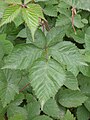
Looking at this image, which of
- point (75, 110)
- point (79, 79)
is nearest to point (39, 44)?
point (79, 79)

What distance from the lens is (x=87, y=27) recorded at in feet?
6.43

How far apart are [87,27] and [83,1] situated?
92 centimetres

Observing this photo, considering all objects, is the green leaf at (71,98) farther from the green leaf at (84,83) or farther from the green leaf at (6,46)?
the green leaf at (6,46)

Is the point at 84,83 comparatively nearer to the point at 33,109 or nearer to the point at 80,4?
the point at 33,109

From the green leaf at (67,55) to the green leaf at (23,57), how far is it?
0.22ft

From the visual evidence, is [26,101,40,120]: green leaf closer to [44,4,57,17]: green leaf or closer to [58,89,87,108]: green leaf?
[58,89,87,108]: green leaf

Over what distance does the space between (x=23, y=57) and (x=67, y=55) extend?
0.18m

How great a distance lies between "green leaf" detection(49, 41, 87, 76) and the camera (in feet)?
3.53

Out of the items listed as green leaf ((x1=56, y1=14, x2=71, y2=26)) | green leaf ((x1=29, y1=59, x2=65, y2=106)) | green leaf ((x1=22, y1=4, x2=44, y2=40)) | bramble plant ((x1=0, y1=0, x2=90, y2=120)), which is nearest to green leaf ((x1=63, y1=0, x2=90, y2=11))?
bramble plant ((x1=0, y1=0, x2=90, y2=120))

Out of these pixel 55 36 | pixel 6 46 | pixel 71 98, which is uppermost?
pixel 55 36

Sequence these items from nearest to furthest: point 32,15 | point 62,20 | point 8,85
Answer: point 32,15 < point 8,85 < point 62,20

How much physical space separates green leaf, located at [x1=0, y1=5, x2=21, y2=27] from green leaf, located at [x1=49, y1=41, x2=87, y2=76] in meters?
0.22

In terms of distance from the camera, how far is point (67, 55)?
1.08 meters

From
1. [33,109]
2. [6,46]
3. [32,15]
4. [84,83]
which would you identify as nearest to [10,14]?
[32,15]
